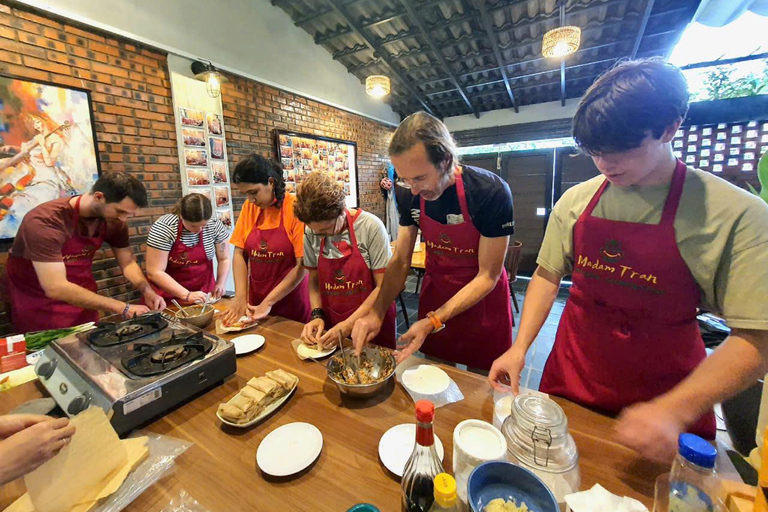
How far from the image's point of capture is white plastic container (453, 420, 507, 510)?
65 centimetres

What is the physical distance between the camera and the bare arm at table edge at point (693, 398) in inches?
Result: 27.3

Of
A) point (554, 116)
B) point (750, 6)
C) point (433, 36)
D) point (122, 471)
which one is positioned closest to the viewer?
→ point (122, 471)

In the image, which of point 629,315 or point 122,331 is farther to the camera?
point 122,331

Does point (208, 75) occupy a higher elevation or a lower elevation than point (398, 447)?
higher

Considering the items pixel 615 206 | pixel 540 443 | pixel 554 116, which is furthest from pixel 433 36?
pixel 540 443

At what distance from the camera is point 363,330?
127cm

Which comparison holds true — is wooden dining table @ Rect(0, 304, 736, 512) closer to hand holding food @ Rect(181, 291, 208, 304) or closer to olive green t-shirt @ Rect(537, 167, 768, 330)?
olive green t-shirt @ Rect(537, 167, 768, 330)

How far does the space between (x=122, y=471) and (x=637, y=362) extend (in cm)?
146

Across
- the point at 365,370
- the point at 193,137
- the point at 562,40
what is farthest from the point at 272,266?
the point at 562,40

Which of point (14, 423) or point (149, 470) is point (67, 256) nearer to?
point (14, 423)

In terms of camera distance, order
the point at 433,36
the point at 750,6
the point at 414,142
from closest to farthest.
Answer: the point at 414,142
the point at 750,6
the point at 433,36

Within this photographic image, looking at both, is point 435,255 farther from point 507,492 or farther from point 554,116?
point 554,116

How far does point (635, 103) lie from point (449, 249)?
92 centimetres

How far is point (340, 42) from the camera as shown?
17.1 feet
